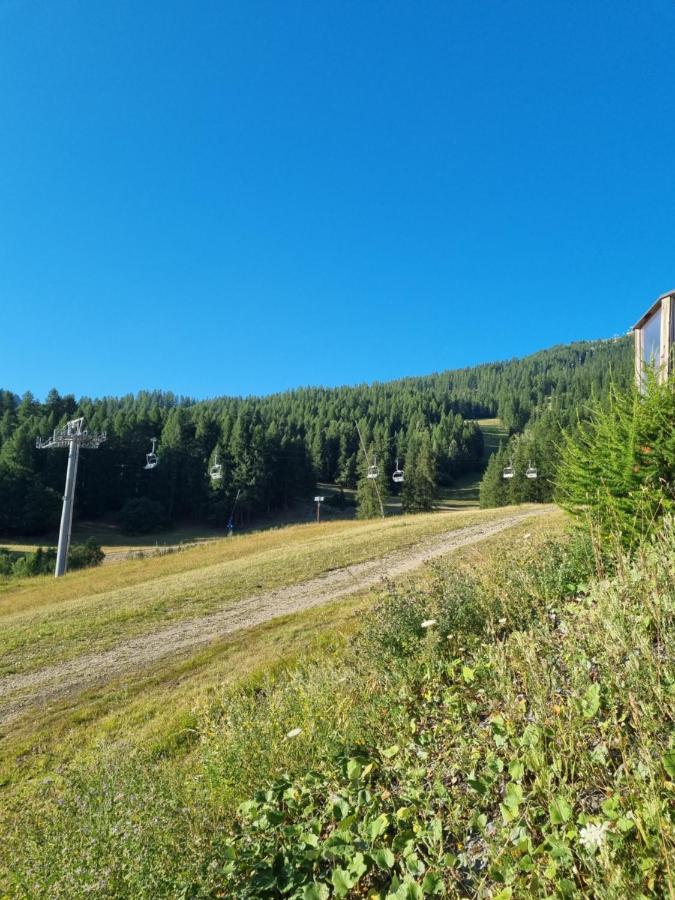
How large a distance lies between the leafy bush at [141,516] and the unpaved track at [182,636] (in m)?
50.8

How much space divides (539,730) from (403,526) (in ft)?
79.1

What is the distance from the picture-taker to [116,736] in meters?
5.86

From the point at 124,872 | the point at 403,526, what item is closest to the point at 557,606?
the point at 124,872

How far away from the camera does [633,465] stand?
6.34 metres

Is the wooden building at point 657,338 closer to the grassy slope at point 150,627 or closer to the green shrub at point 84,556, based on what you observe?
→ the grassy slope at point 150,627

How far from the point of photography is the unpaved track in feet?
26.3

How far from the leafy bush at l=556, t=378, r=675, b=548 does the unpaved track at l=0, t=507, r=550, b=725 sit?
3381mm

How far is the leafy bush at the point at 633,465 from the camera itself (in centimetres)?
591

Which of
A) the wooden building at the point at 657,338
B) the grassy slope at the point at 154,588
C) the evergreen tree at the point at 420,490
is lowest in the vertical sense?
the grassy slope at the point at 154,588

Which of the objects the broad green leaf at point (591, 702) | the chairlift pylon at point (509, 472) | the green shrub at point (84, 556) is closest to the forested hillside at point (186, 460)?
the chairlift pylon at point (509, 472)

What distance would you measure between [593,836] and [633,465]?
5.69 m

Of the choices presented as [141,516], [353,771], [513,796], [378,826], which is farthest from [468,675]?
[141,516]

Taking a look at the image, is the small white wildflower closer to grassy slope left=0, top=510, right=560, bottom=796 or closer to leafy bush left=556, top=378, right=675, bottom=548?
leafy bush left=556, top=378, right=675, bottom=548

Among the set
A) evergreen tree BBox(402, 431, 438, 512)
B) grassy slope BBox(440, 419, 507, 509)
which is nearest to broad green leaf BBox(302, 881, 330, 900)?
evergreen tree BBox(402, 431, 438, 512)
